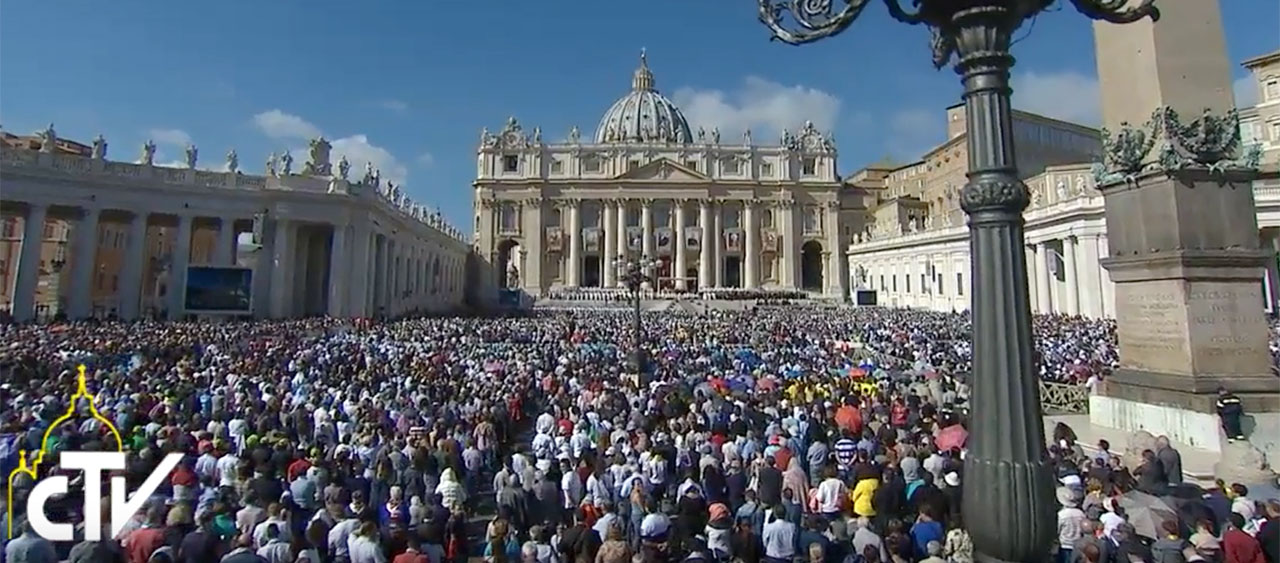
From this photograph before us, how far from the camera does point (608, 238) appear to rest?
243 ft

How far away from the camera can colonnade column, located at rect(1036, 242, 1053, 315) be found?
35.7 meters

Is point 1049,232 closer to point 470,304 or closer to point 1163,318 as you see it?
point 1163,318

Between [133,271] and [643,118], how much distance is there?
77.7m

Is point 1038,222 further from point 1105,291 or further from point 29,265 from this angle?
point 29,265

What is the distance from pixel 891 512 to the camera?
6.12m

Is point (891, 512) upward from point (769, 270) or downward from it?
downward

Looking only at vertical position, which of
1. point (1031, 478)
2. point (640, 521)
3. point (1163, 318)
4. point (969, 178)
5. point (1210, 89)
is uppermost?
point (1210, 89)

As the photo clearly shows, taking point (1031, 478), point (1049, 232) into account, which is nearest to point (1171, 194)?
point (1031, 478)

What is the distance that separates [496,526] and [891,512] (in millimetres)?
3718

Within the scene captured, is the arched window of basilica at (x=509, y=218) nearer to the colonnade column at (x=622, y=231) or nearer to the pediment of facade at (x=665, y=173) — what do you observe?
the colonnade column at (x=622, y=231)

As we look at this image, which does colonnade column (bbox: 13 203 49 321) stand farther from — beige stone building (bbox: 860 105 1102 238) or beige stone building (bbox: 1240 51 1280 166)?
beige stone building (bbox: 1240 51 1280 166)

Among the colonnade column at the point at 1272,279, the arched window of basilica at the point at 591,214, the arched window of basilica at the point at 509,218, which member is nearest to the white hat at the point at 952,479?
the colonnade column at the point at 1272,279

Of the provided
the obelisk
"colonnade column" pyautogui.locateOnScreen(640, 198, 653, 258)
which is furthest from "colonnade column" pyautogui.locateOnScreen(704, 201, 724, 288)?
the obelisk

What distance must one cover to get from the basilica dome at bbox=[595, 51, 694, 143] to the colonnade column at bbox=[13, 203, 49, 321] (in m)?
73.8
